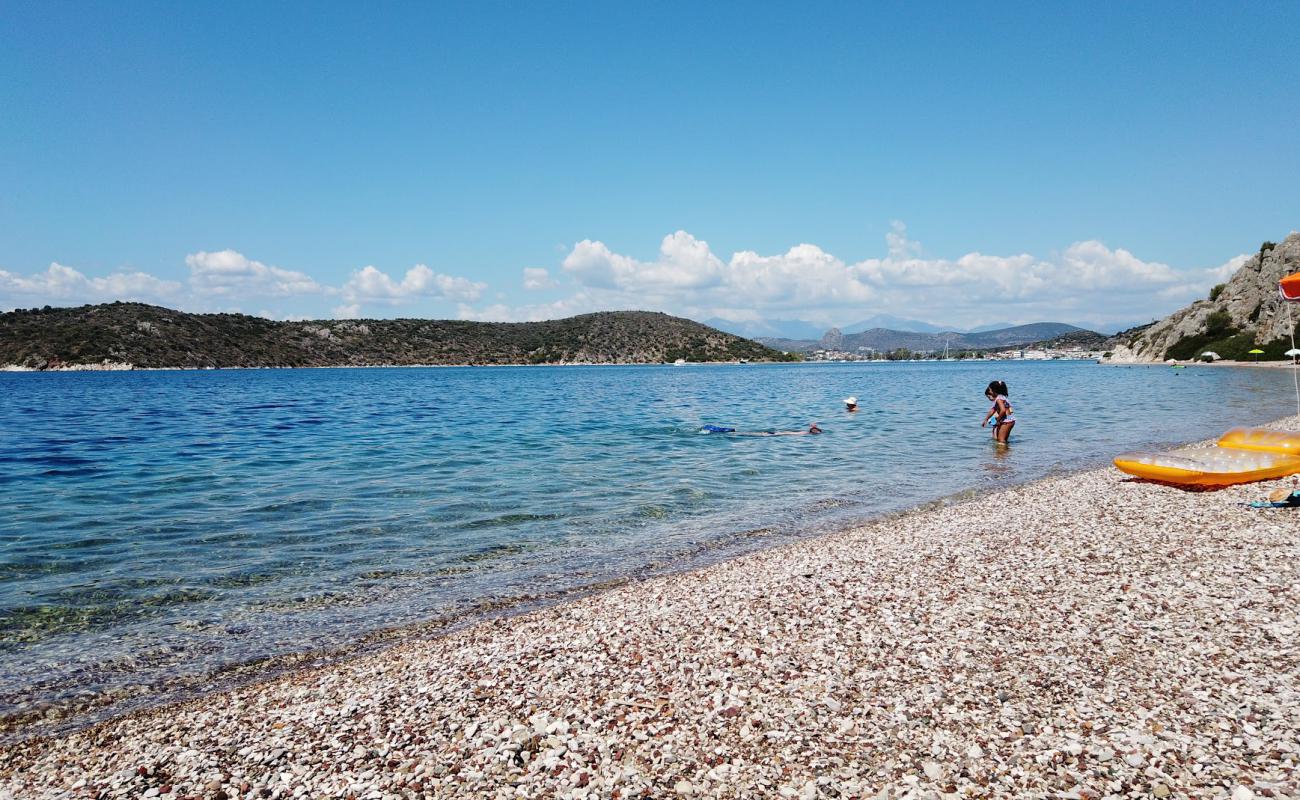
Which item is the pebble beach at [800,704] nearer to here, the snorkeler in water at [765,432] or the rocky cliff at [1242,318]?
the snorkeler in water at [765,432]

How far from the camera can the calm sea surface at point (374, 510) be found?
31.8 feet

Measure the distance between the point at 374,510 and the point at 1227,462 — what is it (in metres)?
20.9

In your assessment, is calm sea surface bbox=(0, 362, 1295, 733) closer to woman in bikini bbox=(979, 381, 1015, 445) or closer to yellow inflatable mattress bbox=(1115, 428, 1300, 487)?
woman in bikini bbox=(979, 381, 1015, 445)

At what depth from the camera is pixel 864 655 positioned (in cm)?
716

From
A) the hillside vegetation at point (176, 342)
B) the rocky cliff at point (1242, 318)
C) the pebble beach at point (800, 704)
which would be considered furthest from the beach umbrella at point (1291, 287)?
the hillside vegetation at point (176, 342)

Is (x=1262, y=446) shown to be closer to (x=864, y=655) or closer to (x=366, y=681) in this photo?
(x=864, y=655)

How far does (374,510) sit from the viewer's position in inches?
677

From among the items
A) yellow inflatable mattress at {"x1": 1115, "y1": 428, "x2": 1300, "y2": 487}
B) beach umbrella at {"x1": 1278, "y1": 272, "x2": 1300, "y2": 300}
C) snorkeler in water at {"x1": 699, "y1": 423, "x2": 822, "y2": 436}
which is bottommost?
snorkeler in water at {"x1": 699, "y1": 423, "x2": 822, "y2": 436}

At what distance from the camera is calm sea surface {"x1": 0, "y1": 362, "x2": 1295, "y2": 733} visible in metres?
9.68

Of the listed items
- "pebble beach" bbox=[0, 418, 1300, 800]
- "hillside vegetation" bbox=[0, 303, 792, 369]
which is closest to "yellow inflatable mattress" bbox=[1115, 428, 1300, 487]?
"pebble beach" bbox=[0, 418, 1300, 800]

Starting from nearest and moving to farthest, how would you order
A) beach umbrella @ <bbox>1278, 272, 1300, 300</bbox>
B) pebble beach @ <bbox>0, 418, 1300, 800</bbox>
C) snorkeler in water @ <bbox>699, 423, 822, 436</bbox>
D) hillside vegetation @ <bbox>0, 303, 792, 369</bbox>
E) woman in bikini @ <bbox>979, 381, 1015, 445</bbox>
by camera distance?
pebble beach @ <bbox>0, 418, 1300, 800</bbox> → beach umbrella @ <bbox>1278, 272, 1300, 300</bbox> → woman in bikini @ <bbox>979, 381, 1015, 445</bbox> → snorkeler in water @ <bbox>699, 423, 822, 436</bbox> → hillside vegetation @ <bbox>0, 303, 792, 369</bbox>

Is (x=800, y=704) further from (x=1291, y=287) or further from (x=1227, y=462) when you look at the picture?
(x=1291, y=287)

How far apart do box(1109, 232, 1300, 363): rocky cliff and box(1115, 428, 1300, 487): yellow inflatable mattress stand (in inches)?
4326

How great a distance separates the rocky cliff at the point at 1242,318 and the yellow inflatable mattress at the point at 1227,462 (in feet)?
361
